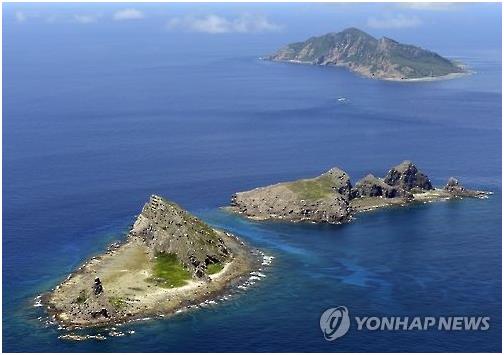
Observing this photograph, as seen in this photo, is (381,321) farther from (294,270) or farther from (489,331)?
(294,270)

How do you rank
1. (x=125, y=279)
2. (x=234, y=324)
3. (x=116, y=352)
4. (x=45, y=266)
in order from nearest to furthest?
1. (x=116, y=352)
2. (x=234, y=324)
3. (x=125, y=279)
4. (x=45, y=266)

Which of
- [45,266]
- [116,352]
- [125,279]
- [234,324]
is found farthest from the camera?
[45,266]

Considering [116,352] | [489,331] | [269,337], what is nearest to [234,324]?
[269,337]

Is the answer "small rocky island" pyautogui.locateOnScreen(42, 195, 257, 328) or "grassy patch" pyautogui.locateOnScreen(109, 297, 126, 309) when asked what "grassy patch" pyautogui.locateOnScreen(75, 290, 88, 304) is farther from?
"grassy patch" pyautogui.locateOnScreen(109, 297, 126, 309)

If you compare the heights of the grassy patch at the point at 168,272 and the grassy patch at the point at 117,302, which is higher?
the grassy patch at the point at 168,272

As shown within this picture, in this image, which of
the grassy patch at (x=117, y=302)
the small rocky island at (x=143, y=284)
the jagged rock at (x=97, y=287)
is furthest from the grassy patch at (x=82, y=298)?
the grassy patch at (x=117, y=302)
